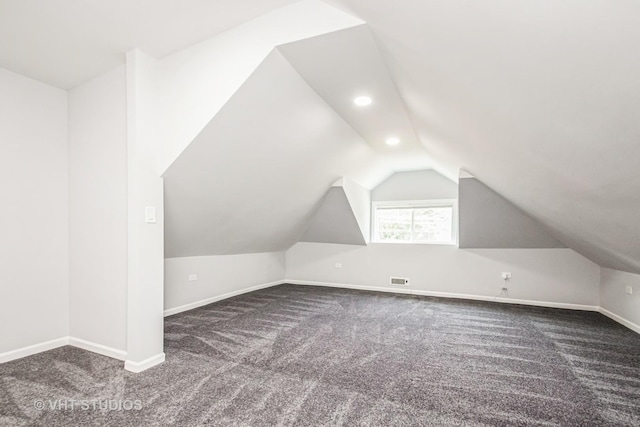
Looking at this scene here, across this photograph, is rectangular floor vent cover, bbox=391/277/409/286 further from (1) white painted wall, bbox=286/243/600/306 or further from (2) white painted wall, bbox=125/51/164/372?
(2) white painted wall, bbox=125/51/164/372

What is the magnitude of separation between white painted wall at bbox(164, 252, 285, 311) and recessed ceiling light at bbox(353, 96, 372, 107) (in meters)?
3.20

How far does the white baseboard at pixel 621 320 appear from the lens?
3661mm

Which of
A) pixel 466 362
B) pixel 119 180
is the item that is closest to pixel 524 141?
pixel 466 362

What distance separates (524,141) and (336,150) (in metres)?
2.45

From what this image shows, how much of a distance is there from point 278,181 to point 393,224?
3.13m

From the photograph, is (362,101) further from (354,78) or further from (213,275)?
(213,275)

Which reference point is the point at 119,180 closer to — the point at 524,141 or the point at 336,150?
the point at 336,150

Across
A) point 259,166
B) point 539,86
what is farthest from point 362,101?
point 539,86

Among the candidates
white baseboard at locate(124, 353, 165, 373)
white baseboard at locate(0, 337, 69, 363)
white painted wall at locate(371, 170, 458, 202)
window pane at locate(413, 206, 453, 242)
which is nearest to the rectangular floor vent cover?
window pane at locate(413, 206, 453, 242)

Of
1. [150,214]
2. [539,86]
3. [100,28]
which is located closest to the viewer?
[539,86]

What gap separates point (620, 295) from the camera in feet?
13.3

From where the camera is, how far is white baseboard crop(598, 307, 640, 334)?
3.66 meters

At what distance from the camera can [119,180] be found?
2.62m

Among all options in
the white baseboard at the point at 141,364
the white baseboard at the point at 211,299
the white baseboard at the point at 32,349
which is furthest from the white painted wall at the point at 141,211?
the white baseboard at the point at 211,299
